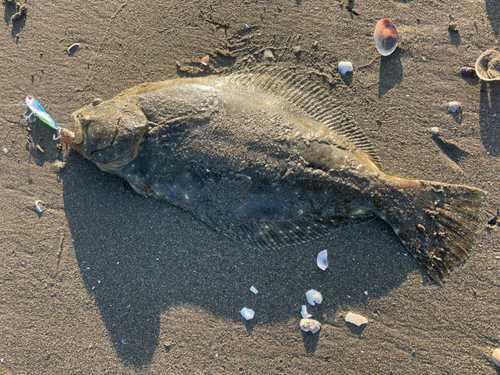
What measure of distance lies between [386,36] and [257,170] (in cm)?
218

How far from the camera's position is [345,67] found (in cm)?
333

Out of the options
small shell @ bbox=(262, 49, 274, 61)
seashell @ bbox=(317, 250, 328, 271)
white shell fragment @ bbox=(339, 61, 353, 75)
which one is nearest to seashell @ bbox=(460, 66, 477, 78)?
white shell fragment @ bbox=(339, 61, 353, 75)

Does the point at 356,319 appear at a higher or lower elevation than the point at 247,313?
higher

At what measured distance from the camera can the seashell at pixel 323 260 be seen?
318cm

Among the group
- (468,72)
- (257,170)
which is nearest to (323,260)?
(257,170)

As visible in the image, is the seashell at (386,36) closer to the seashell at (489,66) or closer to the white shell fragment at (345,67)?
the white shell fragment at (345,67)

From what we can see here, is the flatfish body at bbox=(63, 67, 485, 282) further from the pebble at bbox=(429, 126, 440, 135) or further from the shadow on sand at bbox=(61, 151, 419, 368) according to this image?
the pebble at bbox=(429, 126, 440, 135)

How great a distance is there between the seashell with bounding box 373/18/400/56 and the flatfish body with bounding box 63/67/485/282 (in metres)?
1.17

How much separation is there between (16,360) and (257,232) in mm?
3069

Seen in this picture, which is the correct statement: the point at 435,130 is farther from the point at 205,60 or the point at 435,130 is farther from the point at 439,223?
the point at 205,60

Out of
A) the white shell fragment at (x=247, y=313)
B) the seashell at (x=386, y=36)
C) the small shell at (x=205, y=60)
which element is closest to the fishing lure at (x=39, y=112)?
the small shell at (x=205, y=60)

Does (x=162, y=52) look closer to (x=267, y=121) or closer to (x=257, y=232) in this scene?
(x=267, y=121)

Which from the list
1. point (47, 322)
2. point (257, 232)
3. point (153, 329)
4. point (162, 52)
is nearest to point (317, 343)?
point (257, 232)

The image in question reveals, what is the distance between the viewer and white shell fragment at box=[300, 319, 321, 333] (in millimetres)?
3080
